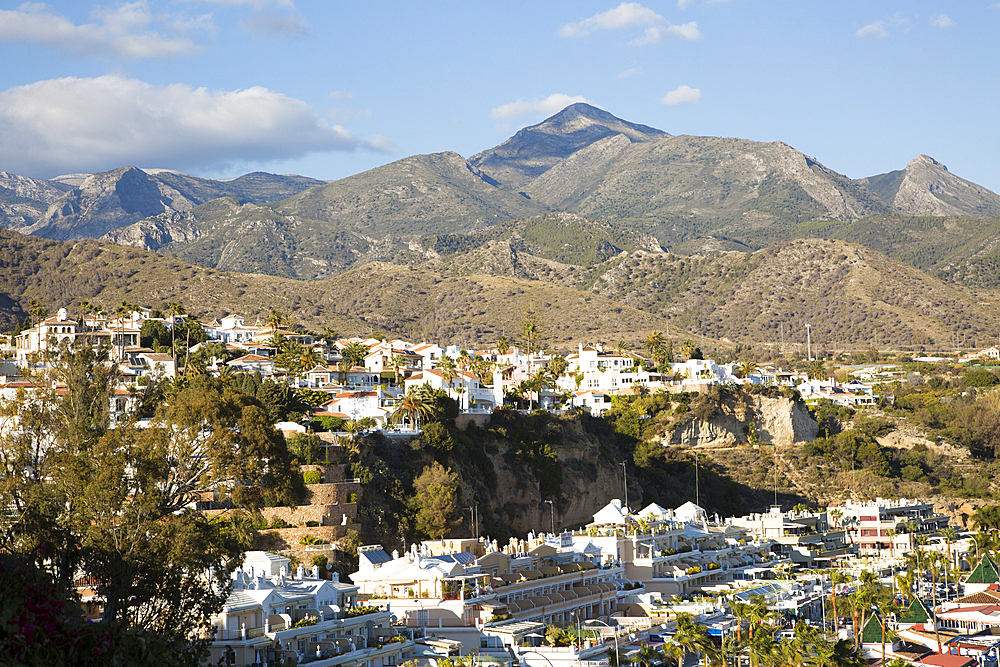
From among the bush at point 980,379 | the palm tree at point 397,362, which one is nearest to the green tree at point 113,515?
the palm tree at point 397,362

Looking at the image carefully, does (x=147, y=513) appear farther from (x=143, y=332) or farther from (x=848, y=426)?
(x=848, y=426)

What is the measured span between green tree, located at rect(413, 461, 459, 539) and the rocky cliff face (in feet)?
149

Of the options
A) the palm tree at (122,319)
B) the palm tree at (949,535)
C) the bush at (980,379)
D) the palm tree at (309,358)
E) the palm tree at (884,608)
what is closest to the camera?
the palm tree at (884,608)

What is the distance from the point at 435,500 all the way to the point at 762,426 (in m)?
56.8

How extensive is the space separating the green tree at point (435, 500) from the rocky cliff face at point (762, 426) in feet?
149

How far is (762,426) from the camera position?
11038cm

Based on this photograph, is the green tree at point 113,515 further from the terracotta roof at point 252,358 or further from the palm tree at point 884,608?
the terracotta roof at point 252,358

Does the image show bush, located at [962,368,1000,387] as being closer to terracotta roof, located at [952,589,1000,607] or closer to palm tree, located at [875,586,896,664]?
terracotta roof, located at [952,589,1000,607]

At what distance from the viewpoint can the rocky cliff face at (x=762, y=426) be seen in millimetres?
105562

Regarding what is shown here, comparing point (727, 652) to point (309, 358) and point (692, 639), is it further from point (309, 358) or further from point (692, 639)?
point (309, 358)

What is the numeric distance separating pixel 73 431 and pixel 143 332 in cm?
5330

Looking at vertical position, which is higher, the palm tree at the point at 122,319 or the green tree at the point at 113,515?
the palm tree at the point at 122,319

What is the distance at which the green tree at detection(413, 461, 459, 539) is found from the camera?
60.6m

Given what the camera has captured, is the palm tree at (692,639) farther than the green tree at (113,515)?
Yes
